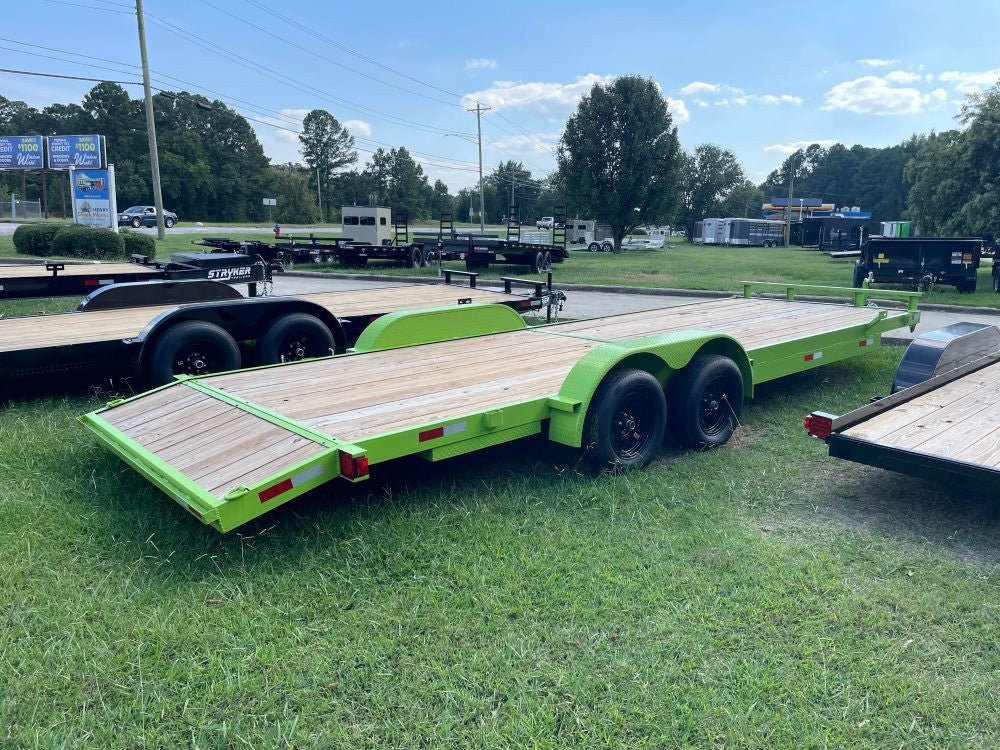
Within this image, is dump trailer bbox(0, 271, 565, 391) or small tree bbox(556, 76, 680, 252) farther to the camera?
small tree bbox(556, 76, 680, 252)

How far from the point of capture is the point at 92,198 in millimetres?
31109

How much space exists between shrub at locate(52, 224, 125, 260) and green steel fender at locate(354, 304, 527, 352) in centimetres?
1807

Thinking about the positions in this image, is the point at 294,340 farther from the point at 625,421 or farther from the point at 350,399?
the point at 625,421

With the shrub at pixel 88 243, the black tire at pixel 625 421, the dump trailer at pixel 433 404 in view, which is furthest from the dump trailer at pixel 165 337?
the shrub at pixel 88 243

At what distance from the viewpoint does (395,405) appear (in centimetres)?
436

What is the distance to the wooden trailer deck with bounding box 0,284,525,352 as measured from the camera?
20.9 ft

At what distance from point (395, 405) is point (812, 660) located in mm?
2545

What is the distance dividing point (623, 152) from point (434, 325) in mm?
33828

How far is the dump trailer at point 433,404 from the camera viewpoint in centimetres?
351

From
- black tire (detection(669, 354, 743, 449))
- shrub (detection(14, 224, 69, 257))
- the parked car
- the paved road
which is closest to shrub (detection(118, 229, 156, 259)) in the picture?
shrub (detection(14, 224, 69, 257))

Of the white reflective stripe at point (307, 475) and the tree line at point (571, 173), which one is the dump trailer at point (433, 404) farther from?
the tree line at point (571, 173)

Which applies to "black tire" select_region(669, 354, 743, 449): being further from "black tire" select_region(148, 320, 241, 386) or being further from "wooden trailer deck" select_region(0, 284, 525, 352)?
"wooden trailer deck" select_region(0, 284, 525, 352)

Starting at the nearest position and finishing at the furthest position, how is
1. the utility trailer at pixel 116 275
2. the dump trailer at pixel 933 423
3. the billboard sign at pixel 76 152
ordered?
the dump trailer at pixel 933 423 → the utility trailer at pixel 116 275 → the billboard sign at pixel 76 152

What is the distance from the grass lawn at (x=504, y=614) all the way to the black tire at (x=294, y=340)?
1943 millimetres
